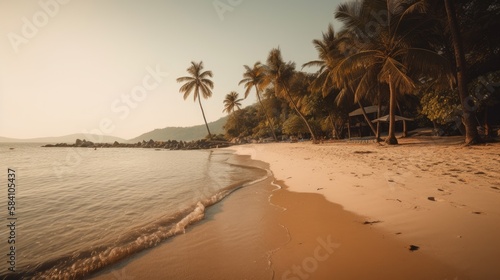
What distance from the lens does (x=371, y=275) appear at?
7.51ft

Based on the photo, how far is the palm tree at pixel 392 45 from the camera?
11.3 metres

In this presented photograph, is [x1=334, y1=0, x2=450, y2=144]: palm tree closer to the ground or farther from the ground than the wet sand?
farther from the ground

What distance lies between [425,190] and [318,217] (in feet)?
7.78

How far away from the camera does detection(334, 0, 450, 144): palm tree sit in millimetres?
11336

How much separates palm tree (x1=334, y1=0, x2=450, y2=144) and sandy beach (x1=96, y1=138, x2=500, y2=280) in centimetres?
781

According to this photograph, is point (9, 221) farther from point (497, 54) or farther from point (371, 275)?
point (497, 54)

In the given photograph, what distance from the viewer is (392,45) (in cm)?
1300

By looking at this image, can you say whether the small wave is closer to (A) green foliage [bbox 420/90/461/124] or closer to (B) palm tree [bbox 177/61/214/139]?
(A) green foliage [bbox 420/90/461/124]

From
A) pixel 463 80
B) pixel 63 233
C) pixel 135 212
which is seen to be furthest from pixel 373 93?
pixel 63 233

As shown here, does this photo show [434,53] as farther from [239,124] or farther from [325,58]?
[239,124]

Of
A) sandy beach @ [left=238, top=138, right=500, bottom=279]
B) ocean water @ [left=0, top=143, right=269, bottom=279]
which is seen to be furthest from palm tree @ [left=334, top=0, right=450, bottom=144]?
ocean water @ [left=0, top=143, right=269, bottom=279]

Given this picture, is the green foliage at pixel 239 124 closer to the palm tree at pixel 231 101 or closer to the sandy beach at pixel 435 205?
the palm tree at pixel 231 101

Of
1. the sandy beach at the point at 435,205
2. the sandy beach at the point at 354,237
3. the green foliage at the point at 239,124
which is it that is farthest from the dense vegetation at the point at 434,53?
the green foliage at the point at 239,124

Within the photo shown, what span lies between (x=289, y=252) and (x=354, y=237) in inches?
37.4
